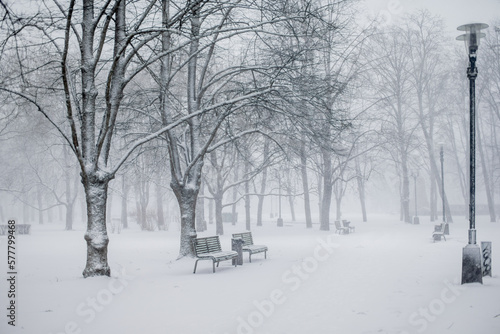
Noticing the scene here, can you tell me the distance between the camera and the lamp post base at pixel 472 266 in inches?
306

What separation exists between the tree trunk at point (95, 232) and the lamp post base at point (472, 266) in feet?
24.1

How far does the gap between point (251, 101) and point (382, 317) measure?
6550mm

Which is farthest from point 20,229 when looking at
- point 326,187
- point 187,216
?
point 326,187

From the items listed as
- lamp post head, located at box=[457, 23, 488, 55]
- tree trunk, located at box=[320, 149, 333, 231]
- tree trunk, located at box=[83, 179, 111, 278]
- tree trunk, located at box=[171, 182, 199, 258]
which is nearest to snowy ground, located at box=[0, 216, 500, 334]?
tree trunk, located at box=[83, 179, 111, 278]

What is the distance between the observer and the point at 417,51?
31078 mm

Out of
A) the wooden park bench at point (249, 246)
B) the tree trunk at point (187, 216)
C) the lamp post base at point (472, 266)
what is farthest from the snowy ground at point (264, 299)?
the tree trunk at point (187, 216)

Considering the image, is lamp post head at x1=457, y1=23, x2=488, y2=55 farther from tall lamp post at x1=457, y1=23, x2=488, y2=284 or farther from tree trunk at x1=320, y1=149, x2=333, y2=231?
tree trunk at x1=320, y1=149, x2=333, y2=231

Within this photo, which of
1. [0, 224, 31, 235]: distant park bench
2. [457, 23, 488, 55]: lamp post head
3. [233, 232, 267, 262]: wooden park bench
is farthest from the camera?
[0, 224, 31, 235]: distant park bench

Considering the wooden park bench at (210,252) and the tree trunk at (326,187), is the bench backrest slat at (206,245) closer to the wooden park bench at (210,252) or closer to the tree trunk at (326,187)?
the wooden park bench at (210,252)

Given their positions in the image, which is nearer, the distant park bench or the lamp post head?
the lamp post head

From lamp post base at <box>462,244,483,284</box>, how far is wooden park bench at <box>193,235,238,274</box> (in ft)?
18.2

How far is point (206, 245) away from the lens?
11305 mm

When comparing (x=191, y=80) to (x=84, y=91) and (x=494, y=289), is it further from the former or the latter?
(x=494, y=289)

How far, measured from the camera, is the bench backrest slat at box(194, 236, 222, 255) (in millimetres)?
10984
